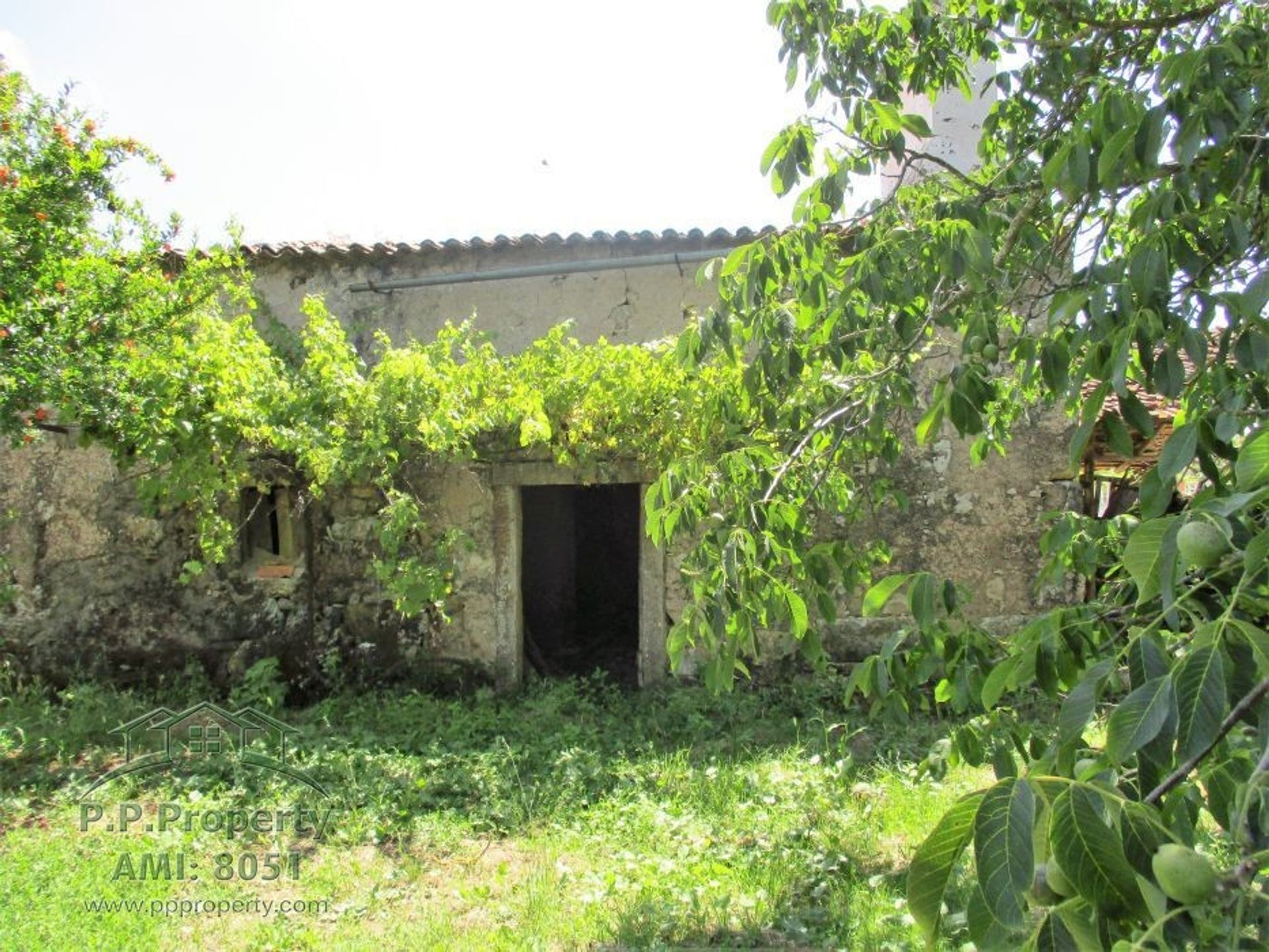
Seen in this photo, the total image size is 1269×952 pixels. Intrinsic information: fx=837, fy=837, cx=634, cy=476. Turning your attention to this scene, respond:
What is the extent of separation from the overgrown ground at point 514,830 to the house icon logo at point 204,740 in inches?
4.6

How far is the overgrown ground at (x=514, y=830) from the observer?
3.14 meters

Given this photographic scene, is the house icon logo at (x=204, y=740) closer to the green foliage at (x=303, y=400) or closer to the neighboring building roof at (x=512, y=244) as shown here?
the green foliage at (x=303, y=400)

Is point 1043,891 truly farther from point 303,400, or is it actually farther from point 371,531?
point 371,531

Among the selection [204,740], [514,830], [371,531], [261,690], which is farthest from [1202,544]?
[261,690]

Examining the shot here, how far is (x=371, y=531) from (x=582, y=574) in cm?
461

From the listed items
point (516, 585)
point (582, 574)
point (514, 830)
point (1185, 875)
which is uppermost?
point (1185, 875)

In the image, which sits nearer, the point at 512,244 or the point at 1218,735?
the point at 1218,735

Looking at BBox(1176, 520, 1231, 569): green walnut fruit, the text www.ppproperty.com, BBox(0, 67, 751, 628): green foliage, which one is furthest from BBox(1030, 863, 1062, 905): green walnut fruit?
BBox(0, 67, 751, 628): green foliage

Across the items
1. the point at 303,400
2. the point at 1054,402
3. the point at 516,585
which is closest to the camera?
the point at 1054,402

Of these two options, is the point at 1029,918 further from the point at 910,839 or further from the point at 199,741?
the point at 199,741

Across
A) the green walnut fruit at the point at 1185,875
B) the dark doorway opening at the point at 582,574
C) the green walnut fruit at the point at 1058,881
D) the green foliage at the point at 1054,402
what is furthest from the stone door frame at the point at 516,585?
the green walnut fruit at the point at 1185,875

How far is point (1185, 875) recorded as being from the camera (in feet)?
2.62

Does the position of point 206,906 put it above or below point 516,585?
below

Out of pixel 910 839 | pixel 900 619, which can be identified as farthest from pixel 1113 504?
pixel 910 839
